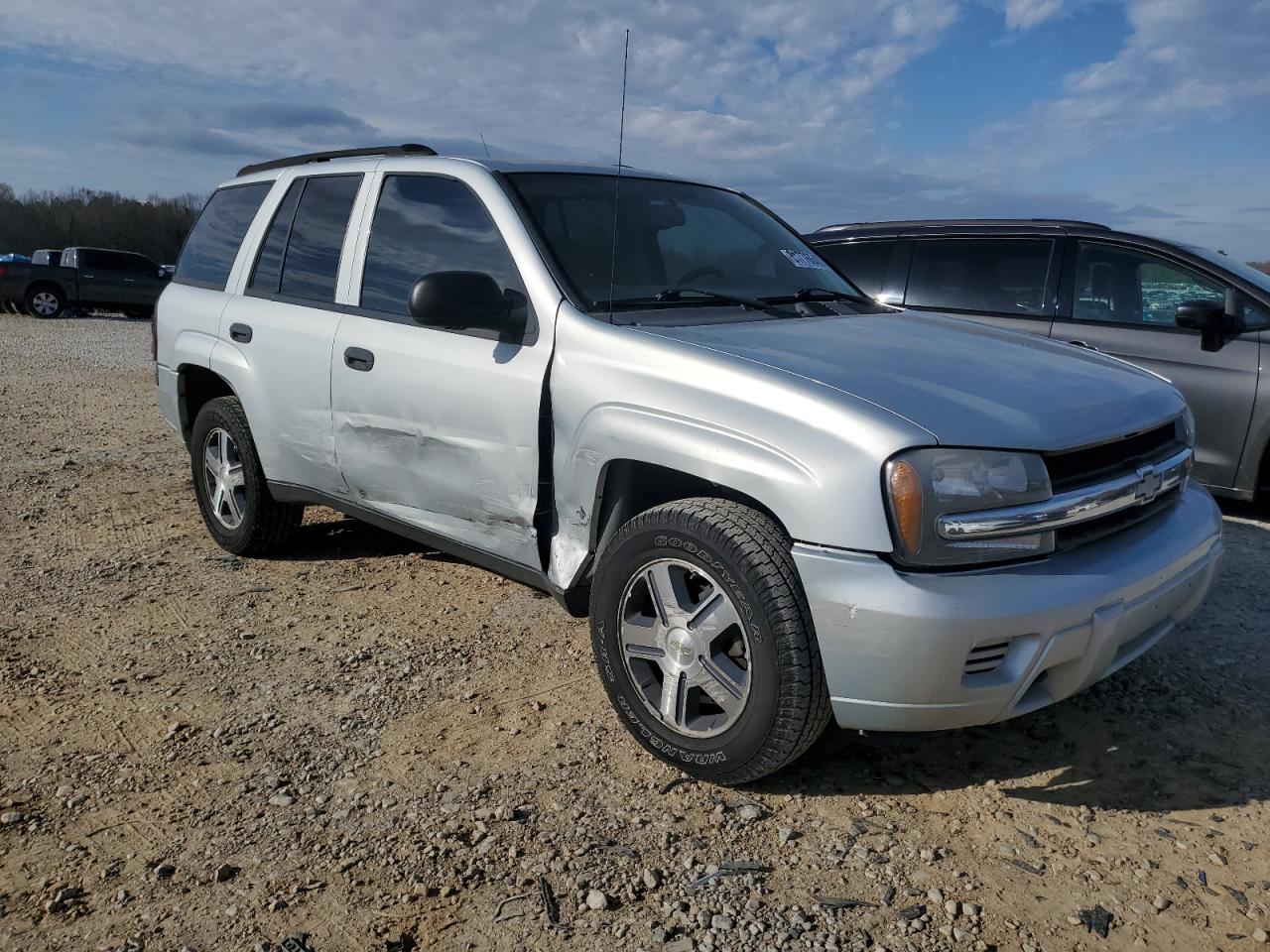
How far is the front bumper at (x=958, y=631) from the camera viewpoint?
93.4 inches

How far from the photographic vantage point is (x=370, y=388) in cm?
372

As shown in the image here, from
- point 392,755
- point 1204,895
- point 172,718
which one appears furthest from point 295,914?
Answer: point 1204,895

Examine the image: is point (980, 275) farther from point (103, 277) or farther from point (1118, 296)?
point (103, 277)

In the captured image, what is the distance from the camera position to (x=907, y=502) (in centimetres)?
238

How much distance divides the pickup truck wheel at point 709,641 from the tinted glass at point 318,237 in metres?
1.93

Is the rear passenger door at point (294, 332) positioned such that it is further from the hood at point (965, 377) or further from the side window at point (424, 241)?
the hood at point (965, 377)

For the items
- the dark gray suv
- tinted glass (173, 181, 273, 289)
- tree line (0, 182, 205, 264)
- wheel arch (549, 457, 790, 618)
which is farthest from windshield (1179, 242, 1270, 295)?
tree line (0, 182, 205, 264)

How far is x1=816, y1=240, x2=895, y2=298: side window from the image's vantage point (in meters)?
6.73

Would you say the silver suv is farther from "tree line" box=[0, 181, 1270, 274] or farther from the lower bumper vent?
"tree line" box=[0, 181, 1270, 274]

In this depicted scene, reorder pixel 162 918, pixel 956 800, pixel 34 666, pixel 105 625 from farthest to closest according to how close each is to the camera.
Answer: pixel 105 625 → pixel 34 666 → pixel 956 800 → pixel 162 918


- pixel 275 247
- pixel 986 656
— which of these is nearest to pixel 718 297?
pixel 986 656

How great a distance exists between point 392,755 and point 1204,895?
2180 millimetres

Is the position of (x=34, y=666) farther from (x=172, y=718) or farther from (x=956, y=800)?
(x=956, y=800)

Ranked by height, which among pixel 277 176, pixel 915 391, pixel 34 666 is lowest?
pixel 34 666
